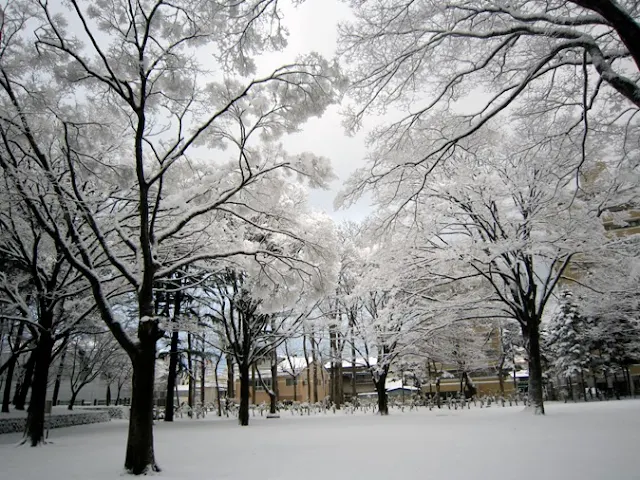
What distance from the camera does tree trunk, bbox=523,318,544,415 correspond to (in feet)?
49.7

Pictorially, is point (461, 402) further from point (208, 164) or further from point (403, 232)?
point (208, 164)

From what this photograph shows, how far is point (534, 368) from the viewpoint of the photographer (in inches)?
597

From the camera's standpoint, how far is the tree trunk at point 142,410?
6762mm

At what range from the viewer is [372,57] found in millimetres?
7000

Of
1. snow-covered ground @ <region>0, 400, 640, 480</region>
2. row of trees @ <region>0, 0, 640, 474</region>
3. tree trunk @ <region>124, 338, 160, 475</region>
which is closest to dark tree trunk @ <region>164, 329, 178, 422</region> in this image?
row of trees @ <region>0, 0, 640, 474</region>

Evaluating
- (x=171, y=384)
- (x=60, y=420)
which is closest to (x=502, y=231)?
(x=171, y=384)

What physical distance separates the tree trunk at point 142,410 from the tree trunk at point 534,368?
13.1m

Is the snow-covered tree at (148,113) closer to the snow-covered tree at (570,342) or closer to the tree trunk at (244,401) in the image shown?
the tree trunk at (244,401)

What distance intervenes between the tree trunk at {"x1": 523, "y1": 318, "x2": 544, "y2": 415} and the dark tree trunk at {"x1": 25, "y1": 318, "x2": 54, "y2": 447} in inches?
593

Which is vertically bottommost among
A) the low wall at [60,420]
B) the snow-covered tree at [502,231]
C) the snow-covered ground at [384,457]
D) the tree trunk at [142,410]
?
the low wall at [60,420]

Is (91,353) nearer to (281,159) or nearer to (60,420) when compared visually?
(60,420)

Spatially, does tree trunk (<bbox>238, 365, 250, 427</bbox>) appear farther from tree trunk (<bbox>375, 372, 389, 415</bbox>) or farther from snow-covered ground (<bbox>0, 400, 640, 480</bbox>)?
snow-covered ground (<bbox>0, 400, 640, 480</bbox>)

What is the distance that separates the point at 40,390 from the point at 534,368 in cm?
1528

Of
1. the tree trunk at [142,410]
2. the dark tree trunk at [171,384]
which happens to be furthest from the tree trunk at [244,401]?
the tree trunk at [142,410]
